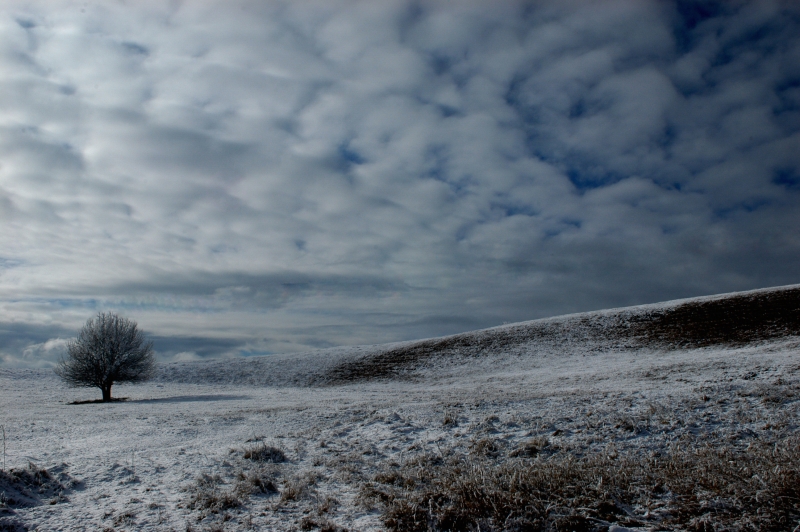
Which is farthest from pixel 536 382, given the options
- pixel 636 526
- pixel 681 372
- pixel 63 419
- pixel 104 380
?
pixel 104 380

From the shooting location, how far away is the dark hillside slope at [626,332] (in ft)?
117

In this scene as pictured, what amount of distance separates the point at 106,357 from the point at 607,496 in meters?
37.7

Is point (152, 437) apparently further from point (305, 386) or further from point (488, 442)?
point (305, 386)

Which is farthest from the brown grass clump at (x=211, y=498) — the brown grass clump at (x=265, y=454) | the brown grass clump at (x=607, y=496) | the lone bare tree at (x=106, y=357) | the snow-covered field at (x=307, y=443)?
the lone bare tree at (x=106, y=357)

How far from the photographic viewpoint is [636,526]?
216 inches

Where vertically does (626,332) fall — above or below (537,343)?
above

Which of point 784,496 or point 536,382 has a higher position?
point 784,496

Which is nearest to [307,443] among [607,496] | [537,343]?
[607,496]

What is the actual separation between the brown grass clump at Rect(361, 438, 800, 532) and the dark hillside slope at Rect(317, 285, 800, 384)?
32420 mm

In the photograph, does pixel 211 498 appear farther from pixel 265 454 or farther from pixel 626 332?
pixel 626 332

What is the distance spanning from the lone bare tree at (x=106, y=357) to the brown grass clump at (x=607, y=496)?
1345 inches

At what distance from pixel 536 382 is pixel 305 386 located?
77.9 feet

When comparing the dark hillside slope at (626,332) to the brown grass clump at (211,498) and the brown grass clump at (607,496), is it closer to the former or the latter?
the brown grass clump at (607,496)

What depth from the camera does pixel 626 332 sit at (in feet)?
136
